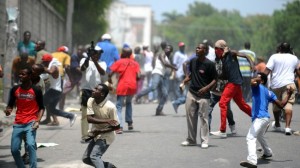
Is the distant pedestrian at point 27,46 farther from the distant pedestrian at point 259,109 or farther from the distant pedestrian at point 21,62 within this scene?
the distant pedestrian at point 259,109

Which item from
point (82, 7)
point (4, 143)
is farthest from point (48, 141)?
point (82, 7)

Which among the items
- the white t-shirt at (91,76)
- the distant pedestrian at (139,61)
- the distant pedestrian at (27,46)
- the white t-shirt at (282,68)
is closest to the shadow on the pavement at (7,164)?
the white t-shirt at (91,76)

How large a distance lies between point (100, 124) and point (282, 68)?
5585mm

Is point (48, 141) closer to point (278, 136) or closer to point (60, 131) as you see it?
point (60, 131)

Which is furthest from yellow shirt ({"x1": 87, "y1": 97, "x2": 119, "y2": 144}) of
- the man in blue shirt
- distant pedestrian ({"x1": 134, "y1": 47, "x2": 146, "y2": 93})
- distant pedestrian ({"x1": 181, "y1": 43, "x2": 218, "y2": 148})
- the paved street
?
distant pedestrian ({"x1": 134, "y1": 47, "x2": 146, "y2": 93})

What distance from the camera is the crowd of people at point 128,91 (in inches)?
378

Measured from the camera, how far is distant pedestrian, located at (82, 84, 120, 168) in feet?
30.9

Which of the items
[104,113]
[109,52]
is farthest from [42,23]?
[104,113]

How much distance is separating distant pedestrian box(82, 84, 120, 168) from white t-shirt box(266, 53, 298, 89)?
538 centimetres

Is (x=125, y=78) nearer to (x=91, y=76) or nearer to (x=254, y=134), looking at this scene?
(x=91, y=76)

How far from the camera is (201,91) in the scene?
40.0 ft

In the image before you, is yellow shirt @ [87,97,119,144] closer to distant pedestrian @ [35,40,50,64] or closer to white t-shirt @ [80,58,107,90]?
white t-shirt @ [80,58,107,90]

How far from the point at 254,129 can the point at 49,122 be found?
21.4 ft

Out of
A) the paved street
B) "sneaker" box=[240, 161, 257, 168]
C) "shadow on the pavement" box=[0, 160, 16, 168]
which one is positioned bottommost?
"shadow on the pavement" box=[0, 160, 16, 168]
